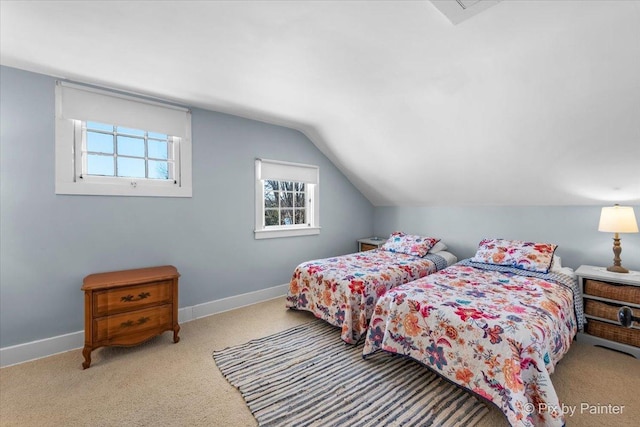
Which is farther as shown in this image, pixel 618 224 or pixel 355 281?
pixel 355 281

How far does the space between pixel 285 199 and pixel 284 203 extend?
59 millimetres

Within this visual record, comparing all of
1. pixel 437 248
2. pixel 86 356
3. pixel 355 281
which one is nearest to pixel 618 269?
pixel 437 248

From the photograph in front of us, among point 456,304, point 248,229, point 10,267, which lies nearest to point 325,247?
point 248,229

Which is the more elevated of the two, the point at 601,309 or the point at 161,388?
the point at 601,309

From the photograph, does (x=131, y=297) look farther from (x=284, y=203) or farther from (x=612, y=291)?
(x=612, y=291)

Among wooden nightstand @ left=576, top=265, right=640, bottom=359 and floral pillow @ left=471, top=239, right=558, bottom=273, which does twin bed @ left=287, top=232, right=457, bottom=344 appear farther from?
wooden nightstand @ left=576, top=265, right=640, bottom=359

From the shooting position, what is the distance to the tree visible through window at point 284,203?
359 cm

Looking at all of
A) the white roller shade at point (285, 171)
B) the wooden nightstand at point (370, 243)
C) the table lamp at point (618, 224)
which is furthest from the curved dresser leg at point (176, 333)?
the table lamp at point (618, 224)

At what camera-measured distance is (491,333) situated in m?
1.56

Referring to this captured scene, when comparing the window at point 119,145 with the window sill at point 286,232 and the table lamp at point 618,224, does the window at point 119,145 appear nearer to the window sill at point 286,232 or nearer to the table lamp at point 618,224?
the window sill at point 286,232

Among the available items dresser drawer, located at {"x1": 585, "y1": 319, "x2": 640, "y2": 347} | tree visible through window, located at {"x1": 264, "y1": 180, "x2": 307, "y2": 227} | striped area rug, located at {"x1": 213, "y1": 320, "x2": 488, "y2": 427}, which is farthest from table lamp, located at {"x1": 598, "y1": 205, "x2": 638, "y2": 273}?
tree visible through window, located at {"x1": 264, "y1": 180, "x2": 307, "y2": 227}

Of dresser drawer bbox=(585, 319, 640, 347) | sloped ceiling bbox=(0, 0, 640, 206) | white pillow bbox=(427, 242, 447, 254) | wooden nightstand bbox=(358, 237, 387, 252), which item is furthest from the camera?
wooden nightstand bbox=(358, 237, 387, 252)

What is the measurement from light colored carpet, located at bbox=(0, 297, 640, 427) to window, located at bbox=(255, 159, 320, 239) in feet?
4.93

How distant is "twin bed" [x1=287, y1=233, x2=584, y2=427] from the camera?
1439mm
